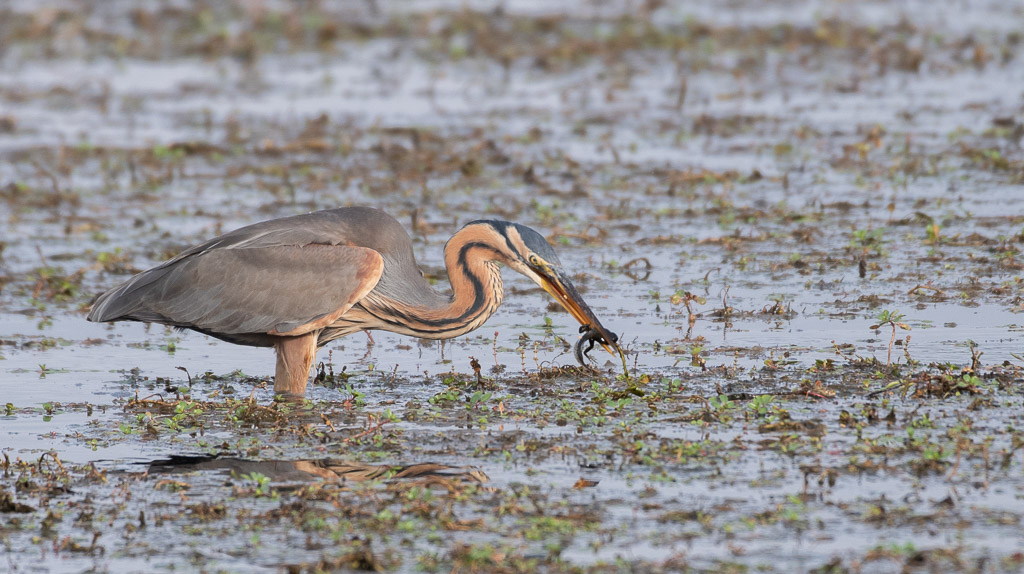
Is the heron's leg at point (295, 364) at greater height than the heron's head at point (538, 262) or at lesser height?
lesser

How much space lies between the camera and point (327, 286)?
8.10m

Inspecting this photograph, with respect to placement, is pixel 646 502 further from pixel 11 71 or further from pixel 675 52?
pixel 11 71

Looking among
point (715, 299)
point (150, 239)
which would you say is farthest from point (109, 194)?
point (715, 299)

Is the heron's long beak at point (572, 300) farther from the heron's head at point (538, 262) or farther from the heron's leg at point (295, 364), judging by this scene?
the heron's leg at point (295, 364)

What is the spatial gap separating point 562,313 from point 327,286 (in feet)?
8.03

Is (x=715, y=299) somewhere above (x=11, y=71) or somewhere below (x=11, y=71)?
below

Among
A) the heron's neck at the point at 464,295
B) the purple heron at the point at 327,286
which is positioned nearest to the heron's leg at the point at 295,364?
the purple heron at the point at 327,286

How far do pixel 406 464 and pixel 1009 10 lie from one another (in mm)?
19836

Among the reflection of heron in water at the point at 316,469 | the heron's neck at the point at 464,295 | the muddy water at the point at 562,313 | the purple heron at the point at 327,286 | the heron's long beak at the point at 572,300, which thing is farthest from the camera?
the heron's neck at the point at 464,295

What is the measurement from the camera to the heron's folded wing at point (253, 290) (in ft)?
26.7

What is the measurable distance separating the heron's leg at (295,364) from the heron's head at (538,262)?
1.19 meters

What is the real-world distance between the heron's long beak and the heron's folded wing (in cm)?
93

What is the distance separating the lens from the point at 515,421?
292 inches

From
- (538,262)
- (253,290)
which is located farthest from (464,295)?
(253,290)
